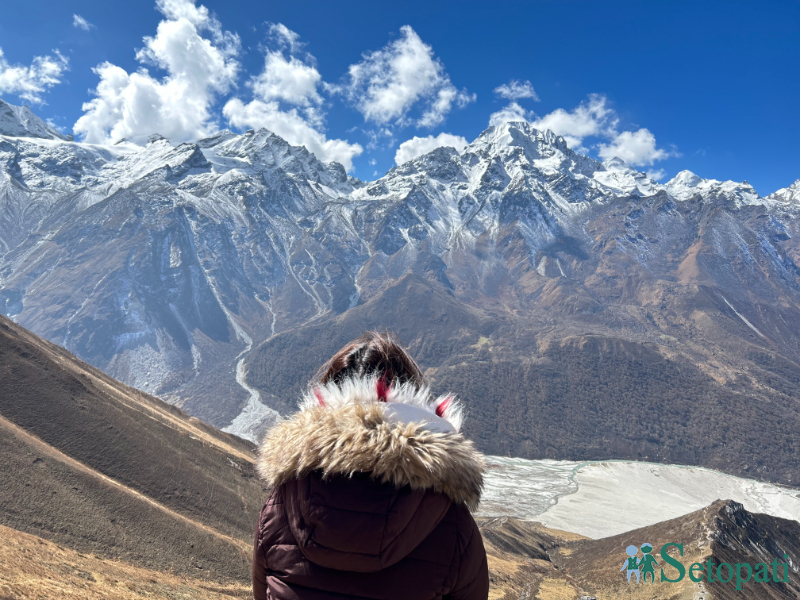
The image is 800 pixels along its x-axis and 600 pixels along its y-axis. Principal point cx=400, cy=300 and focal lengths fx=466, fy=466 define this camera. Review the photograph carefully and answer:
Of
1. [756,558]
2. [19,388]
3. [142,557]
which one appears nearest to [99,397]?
[19,388]

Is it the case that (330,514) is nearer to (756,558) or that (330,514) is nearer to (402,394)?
(402,394)

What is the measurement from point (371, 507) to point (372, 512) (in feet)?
0.12

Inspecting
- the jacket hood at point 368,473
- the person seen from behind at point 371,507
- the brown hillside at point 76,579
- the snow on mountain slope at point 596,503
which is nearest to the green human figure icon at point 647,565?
the brown hillside at point 76,579

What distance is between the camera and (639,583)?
47344mm

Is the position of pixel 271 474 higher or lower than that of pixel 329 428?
lower

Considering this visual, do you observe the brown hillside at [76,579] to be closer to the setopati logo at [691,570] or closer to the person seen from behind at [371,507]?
the person seen from behind at [371,507]

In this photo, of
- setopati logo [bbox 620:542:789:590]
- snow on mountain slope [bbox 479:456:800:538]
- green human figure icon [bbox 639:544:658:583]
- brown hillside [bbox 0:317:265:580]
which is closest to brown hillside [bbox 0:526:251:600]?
brown hillside [bbox 0:317:265:580]

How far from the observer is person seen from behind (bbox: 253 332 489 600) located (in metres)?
3.36

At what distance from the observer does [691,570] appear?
46.2 meters

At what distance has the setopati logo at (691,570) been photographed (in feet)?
149

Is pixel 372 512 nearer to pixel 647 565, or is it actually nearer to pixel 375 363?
pixel 375 363

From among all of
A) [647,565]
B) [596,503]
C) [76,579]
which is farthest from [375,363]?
[596,503]

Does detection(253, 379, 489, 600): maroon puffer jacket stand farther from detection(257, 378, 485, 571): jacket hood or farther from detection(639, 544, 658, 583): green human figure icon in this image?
detection(639, 544, 658, 583): green human figure icon

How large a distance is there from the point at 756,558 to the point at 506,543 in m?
33.0
